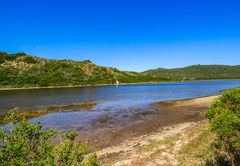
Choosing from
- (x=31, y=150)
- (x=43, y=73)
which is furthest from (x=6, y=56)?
(x=31, y=150)

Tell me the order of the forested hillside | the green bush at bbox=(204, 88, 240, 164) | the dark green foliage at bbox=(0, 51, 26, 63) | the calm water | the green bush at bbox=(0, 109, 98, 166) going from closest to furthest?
the green bush at bbox=(0, 109, 98, 166), the green bush at bbox=(204, 88, 240, 164), the calm water, the forested hillside, the dark green foliage at bbox=(0, 51, 26, 63)

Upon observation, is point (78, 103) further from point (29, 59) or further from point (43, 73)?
point (29, 59)

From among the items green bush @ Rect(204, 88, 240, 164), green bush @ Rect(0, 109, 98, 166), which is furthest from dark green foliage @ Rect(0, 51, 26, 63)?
green bush @ Rect(204, 88, 240, 164)

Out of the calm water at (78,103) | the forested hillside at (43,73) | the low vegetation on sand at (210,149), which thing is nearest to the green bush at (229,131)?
the low vegetation on sand at (210,149)

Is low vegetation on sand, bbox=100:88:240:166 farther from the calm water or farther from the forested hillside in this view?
the forested hillside

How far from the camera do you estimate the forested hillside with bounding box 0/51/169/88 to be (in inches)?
3880

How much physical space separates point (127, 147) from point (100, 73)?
152621 millimetres

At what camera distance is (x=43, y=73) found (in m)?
119

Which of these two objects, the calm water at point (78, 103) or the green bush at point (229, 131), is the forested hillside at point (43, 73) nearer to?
the calm water at point (78, 103)

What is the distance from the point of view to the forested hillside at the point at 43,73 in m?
98.6

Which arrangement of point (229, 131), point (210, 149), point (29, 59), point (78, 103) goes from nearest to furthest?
1. point (229, 131)
2. point (210, 149)
3. point (78, 103)
4. point (29, 59)

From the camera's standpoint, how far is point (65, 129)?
43.4 ft

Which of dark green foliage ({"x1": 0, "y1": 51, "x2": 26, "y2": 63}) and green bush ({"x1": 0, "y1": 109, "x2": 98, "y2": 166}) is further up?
dark green foliage ({"x1": 0, "y1": 51, "x2": 26, "y2": 63})

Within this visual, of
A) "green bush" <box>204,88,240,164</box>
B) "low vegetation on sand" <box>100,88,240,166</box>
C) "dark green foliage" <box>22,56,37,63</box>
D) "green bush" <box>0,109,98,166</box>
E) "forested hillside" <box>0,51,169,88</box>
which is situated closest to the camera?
"green bush" <box>0,109,98,166</box>
